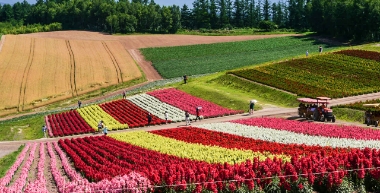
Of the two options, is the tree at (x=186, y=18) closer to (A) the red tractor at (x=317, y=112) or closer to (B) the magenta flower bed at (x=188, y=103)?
(B) the magenta flower bed at (x=188, y=103)

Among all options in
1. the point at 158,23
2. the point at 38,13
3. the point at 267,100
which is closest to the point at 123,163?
the point at 267,100

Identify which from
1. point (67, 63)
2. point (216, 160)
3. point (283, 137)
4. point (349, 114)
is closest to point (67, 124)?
point (283, 137)

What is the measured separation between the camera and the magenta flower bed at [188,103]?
45.2 m

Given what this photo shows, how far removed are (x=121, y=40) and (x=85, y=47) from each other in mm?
13270

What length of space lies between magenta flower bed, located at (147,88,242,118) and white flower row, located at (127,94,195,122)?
779 mm

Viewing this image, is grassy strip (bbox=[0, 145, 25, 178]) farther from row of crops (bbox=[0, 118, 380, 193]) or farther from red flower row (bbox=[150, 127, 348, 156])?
red flower row (bbox=[150, 127, 348, 156])

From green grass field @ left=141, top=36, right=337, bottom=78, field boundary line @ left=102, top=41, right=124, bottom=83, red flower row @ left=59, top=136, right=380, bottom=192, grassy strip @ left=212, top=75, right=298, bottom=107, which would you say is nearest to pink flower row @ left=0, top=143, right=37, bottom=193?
red flower row @ left=59, top=136, right=380, bottom=192

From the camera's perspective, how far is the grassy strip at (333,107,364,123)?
126 ft

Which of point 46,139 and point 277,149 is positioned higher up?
point 277,149

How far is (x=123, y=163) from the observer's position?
25062 millimetres

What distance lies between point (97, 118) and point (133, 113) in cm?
376

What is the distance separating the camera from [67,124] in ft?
153

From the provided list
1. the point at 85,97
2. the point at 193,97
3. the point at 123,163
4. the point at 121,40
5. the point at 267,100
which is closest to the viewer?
the point at 123,163

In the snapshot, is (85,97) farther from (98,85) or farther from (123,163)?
(123,163)
